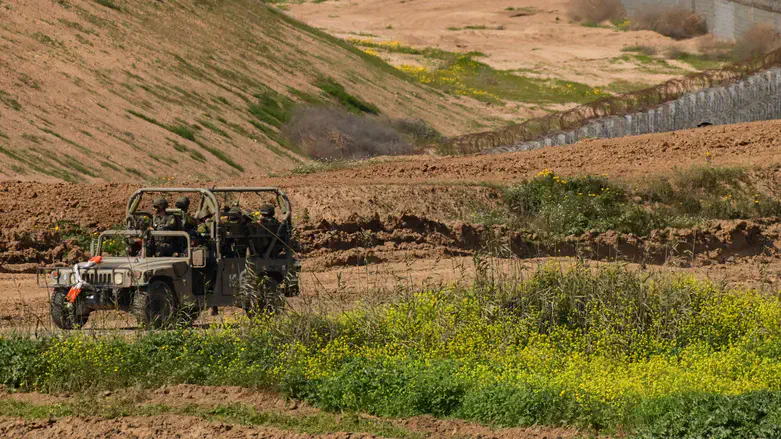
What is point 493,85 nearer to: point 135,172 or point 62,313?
point 135,172

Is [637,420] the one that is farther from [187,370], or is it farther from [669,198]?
[669,198]

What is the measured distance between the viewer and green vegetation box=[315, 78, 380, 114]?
48375mm

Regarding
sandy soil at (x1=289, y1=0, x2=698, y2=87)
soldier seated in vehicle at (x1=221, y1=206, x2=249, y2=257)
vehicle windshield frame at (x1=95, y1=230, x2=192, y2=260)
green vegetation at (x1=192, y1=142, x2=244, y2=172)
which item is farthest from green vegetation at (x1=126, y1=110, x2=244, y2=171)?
sandy soil at (x1=289, y1=0, x2=698, y2=87)

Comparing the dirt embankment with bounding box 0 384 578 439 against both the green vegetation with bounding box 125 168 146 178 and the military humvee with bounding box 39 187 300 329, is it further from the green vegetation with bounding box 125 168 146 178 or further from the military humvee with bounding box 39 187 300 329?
the green vegetation with bounding box 125 168 146 178

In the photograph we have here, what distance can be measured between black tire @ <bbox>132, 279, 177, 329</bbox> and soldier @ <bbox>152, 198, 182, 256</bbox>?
25.6 inches

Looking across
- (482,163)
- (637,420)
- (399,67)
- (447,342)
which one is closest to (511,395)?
(637,420)

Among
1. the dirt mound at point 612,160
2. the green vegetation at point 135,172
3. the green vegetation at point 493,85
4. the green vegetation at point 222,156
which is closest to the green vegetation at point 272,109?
the green vegetation at point 222,156

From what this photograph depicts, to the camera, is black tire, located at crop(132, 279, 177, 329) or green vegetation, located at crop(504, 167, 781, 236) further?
green vegetation, located at crop(504, 167, 781, 236)

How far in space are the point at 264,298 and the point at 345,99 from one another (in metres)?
35.6

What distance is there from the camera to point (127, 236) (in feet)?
46.2

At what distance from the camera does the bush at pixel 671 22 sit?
7212cm

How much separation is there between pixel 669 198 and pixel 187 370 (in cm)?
1498

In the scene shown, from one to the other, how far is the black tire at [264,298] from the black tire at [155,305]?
850 millimetres

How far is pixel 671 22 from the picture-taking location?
74.4 m
